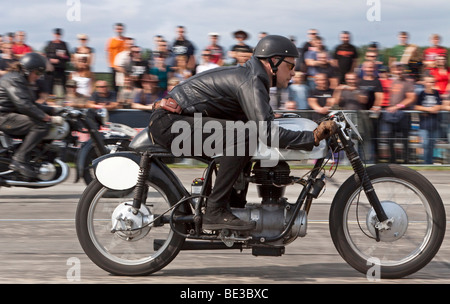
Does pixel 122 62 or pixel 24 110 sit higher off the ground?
pixel 24 110

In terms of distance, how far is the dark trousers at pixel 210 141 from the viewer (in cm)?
525

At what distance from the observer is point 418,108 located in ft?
41.5

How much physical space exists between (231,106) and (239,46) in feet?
25.3

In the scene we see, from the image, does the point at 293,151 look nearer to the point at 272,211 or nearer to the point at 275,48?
the point at 272,211

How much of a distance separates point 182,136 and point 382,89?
7.81 meters

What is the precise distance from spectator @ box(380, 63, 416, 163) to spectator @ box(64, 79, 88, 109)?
4745 millimetres

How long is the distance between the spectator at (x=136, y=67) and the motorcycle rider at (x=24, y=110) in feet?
9.92

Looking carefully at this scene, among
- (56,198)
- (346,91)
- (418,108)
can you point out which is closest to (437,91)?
(418,108)

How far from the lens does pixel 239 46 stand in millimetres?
12977

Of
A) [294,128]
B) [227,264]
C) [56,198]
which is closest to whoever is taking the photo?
[294,128]

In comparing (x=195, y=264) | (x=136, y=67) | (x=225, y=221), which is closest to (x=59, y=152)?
(x=136, y=67)

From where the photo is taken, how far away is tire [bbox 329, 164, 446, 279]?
5.45 m
